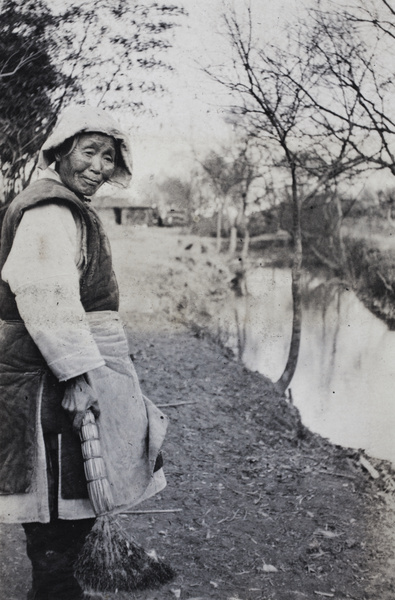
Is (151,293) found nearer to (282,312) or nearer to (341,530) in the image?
(282,312)

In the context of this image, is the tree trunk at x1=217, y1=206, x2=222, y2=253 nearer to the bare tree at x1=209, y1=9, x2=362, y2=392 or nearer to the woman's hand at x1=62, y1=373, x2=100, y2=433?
the bare tree at x1=209, y1=9, x2=362, y2=392

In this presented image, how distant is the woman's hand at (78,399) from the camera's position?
6.40ft

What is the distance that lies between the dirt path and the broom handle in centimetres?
92

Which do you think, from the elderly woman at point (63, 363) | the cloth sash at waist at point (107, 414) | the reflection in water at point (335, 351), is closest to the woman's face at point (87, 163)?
the elderly woman at point (63, 363)

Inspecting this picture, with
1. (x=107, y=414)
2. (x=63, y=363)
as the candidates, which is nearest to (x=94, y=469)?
(x=107, y=414)

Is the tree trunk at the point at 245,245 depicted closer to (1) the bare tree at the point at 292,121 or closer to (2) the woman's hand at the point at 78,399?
(1) the bare tree at the point at 292,121

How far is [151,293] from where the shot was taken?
362cm

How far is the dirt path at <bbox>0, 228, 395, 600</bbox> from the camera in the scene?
9.25 ft

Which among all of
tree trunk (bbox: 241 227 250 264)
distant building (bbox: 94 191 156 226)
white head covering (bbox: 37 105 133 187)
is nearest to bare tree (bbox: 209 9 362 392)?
tree trunk (bbox: 241 227 250 264)

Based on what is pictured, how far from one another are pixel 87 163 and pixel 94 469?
109 cm

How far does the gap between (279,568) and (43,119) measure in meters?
2.77

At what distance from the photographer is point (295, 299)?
3689mm

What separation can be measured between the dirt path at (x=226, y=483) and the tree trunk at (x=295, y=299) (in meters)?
0.29

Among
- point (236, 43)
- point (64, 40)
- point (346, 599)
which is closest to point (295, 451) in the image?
point (346, 599)
